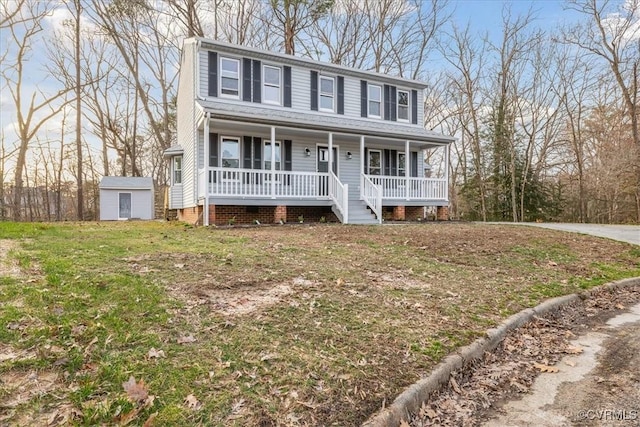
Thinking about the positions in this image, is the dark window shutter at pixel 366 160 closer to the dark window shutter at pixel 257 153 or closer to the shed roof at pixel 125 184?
the dark window shutter at pixel 257 153

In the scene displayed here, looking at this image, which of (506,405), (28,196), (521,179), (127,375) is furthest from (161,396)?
(28,196)

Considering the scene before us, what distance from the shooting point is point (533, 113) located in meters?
23.8

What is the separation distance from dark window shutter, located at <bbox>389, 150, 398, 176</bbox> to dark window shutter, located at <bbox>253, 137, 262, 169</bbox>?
6.05 meters

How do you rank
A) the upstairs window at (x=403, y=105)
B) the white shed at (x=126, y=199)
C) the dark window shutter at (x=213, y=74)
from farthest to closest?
the white shed at (x=126, y=199)
the upstairs window at (x=403, y=105)
the dark window shutter at (x=213, y=74)

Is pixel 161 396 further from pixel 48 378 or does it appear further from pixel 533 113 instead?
pixel 533 113

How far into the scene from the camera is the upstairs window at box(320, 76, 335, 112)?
15.9m

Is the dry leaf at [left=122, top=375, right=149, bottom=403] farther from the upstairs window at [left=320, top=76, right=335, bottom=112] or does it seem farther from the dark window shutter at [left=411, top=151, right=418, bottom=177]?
the dark window shutter at [left=411, top=151, right=418, bottom=177]

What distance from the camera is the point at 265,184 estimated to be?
41.4ft

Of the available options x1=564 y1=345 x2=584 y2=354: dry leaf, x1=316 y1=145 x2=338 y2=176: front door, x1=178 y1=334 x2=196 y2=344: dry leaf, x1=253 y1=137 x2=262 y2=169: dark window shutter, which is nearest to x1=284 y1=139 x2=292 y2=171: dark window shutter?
x1=253 y1=137 x2=262 y2=169: dark window shutter

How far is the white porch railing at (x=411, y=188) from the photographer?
14500mm

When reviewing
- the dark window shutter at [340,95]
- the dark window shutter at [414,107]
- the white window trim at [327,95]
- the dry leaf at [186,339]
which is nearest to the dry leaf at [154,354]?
the dry leaf at [186,339]

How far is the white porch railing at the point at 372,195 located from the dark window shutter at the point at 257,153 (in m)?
3.86

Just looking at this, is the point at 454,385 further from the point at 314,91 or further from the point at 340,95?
the point at 340,95

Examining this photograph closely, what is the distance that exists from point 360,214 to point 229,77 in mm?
7030
